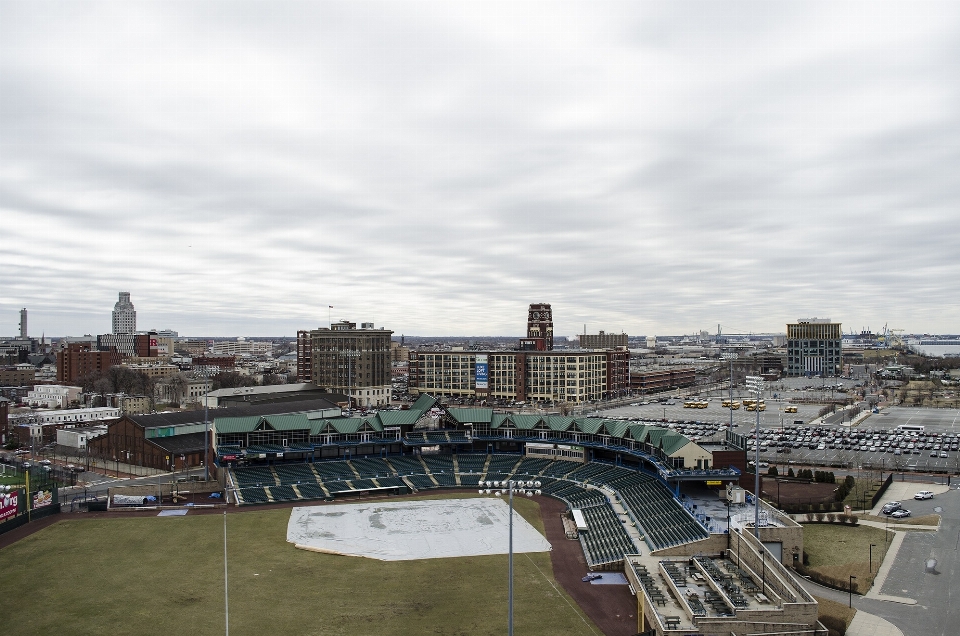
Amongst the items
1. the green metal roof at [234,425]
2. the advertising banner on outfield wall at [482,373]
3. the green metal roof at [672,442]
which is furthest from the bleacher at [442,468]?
the advertising banner on outfield wall at [482,373]

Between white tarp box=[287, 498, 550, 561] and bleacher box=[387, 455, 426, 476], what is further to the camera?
bleacher box=[387, 455, 426, 476]

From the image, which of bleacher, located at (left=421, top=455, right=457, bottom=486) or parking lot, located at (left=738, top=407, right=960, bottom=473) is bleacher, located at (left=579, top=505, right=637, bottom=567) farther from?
parking lot, located at (left=738, top=407, right=960, bottom=473)

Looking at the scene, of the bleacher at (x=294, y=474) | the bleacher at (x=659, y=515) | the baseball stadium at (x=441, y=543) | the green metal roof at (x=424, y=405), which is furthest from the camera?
the green metal roof at (x=424, y=405)

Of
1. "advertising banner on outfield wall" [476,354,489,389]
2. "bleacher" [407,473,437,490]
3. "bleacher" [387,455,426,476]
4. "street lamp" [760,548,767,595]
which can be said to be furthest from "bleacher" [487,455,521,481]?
"advertising banner on outfield wall" [476,354,489,389]

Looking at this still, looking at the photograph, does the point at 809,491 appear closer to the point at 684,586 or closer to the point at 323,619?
the point at 684,586

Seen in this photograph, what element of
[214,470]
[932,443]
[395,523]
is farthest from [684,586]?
[932,443]

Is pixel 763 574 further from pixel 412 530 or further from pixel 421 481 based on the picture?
pixel 421 481

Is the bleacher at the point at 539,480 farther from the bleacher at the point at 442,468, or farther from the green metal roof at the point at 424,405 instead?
the green metal roof at the point at 424,405
